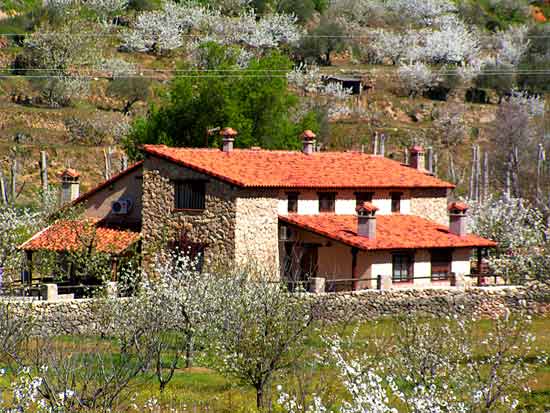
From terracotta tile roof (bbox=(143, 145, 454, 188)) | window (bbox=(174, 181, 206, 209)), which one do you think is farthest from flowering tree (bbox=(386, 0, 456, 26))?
window (bbox=(174, 181, 206, 209))

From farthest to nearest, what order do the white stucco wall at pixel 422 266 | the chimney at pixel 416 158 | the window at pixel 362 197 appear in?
the chimney at pixel 416 158 < the window at pixel 362 197 < the white stucco wall at pixel 422 266

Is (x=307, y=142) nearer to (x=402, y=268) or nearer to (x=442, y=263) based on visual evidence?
(x=402, y=268)

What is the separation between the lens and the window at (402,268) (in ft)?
149

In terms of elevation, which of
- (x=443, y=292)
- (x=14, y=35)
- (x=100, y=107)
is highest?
(x=14, y=35)

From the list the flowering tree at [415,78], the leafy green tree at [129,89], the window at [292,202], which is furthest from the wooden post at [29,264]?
the flowering tree at [415,78]

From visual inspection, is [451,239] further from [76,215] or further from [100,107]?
[100,107]

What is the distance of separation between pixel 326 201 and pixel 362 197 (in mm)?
1815

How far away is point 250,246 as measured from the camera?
4444cm

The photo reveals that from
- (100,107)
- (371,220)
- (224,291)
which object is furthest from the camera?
(100,107)

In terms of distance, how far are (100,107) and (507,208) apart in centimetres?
4690

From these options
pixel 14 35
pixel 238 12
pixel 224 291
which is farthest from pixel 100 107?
pixel 224 291

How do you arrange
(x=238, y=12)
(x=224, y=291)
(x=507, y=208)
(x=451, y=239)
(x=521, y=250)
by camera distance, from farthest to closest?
1. (x=238, y=12)
2. (x=507, y=208)
3. (x=521, y=250)
4. (x=451, y=239)
5. (x=224, y=291)

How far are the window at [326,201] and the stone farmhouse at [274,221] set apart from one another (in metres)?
0.05

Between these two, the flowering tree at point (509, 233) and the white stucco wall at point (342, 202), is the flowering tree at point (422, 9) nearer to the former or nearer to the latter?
the flowering tree at point (509, 233)
